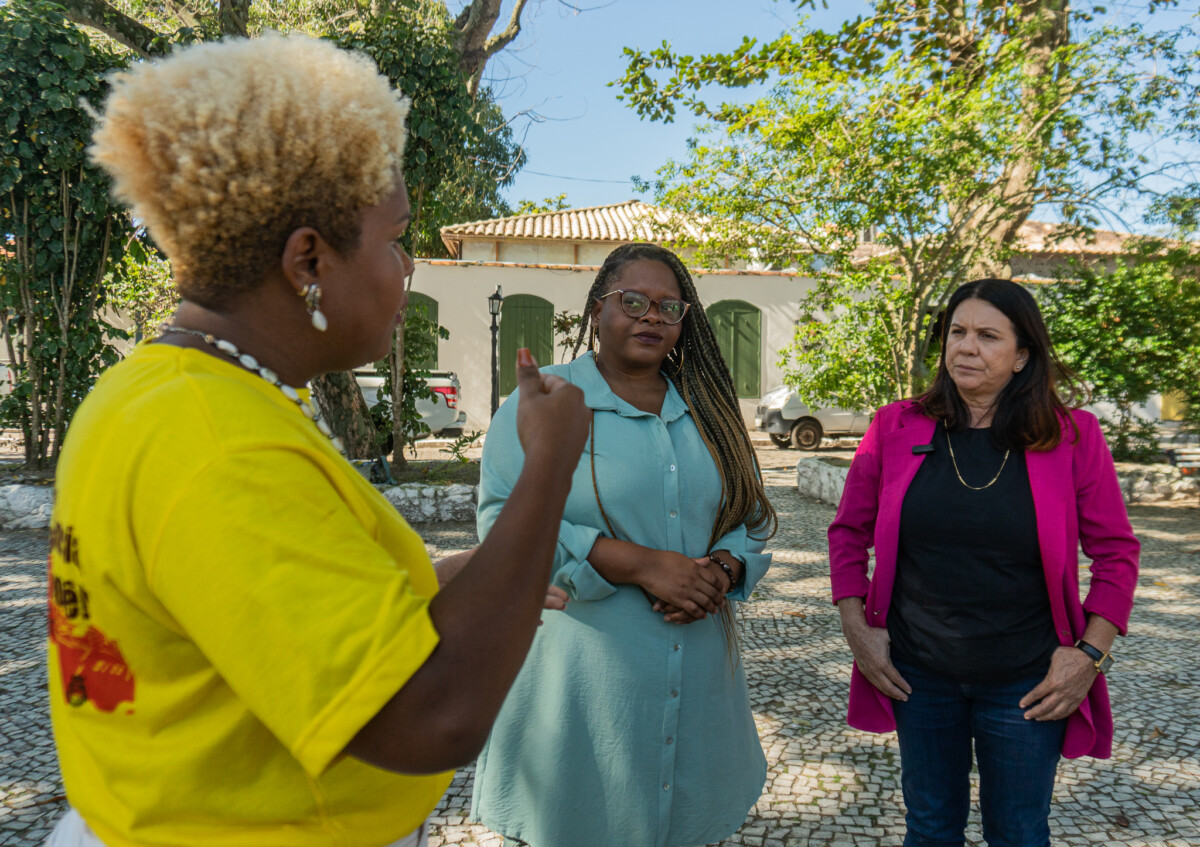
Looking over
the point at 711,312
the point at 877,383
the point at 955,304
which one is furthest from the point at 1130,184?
the point at 711,312

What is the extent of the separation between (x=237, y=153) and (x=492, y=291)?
18.1m

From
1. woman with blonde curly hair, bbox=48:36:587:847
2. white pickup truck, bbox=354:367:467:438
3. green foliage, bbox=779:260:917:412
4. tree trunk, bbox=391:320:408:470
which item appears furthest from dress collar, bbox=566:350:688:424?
white pickup truck, bbox=354:367:467:438

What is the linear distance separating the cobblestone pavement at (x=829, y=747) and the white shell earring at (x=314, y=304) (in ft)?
8.08

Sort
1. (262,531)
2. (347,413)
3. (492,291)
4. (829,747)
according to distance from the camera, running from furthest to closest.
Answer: (492,291)
(347,413)
(829,747)
(262,531)

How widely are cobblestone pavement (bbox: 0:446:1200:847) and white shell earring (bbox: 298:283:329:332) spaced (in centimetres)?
246

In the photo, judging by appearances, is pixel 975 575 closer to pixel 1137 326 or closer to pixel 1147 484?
pixel 1147 484

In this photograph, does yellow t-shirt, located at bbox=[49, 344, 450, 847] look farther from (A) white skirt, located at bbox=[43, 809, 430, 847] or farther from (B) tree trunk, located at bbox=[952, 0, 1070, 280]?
(B) tree trunk, located at bbox=[952, 0, 1070, 280]

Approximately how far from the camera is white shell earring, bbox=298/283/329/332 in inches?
39.2

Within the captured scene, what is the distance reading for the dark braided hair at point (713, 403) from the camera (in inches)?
87.0

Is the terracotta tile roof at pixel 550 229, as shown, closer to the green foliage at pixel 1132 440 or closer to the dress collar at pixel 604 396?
the green foliage at pixel 1132 440

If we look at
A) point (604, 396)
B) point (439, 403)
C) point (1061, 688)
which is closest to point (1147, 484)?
point (1061, 688)

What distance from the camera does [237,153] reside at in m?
0.92

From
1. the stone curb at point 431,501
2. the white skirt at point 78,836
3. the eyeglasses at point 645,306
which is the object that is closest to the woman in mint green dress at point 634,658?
the eyeglasses at point 645,306

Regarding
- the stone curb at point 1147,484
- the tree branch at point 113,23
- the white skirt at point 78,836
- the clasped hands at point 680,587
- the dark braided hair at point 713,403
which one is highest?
the tree branch at point 113,23
